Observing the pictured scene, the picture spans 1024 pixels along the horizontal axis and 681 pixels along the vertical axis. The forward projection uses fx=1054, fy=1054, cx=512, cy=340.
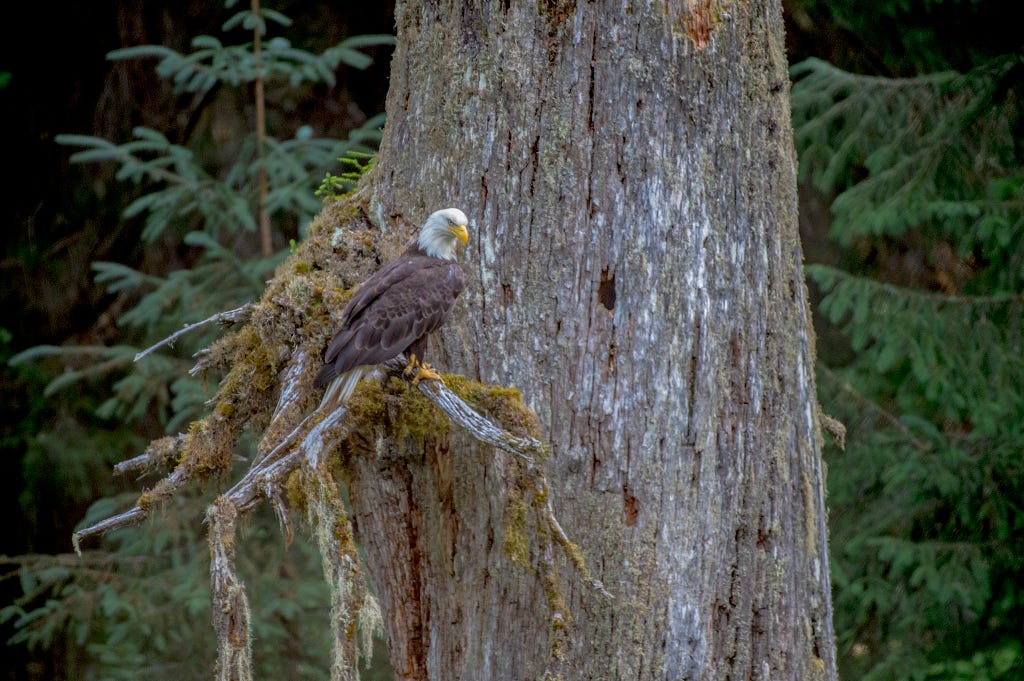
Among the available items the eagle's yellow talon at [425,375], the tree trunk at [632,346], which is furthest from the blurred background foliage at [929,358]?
the eagle's yellow talon at [425,375]

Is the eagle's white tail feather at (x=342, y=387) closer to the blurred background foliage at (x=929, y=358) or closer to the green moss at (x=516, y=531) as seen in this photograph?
the green moss at (x=516, y=531)

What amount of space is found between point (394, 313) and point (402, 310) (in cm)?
3

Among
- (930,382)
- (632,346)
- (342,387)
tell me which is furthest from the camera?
(930,382)

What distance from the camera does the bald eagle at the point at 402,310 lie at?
3301mm

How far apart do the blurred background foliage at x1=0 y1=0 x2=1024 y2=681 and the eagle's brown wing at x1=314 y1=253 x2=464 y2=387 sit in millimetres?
4138

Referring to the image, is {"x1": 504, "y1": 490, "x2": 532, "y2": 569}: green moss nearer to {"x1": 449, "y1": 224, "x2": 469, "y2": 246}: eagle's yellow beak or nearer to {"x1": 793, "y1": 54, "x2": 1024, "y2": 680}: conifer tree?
{"x1": 449, "y1": 224, "x2": 469, "y2": 246}: eagle's yellow beak

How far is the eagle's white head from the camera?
3.40 meters

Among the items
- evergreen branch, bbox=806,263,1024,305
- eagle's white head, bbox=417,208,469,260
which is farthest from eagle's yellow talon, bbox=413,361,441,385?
evergreen branch, bbox=806,263,1024,305

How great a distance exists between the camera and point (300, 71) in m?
7.47

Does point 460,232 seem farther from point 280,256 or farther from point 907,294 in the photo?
point 907,294

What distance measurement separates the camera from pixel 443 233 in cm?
347

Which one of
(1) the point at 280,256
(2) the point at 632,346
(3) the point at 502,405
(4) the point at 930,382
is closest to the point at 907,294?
(4) the point at 930,382

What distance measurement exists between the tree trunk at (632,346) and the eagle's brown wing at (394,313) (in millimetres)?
170

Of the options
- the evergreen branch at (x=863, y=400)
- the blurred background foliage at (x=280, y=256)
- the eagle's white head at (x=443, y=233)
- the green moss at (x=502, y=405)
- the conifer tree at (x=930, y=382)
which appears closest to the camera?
the green moss at (x=502, y=405)
